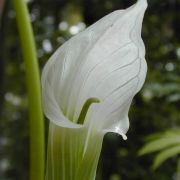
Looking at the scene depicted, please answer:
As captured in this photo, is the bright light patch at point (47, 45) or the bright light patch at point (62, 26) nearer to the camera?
the bright light patch at point (47, 45)

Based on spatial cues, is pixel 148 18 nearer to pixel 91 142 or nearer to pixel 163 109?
pixel 163 109

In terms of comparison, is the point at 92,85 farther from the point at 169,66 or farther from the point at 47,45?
the point at 169,66

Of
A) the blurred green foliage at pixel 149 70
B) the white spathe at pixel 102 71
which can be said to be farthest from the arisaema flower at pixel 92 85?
the blurred green foliage at pixel 149 70

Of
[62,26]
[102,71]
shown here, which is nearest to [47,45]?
[62,26]

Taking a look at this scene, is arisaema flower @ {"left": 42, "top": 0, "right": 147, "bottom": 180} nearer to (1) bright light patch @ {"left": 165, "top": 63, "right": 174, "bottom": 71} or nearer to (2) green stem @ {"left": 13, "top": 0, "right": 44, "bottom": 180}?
(2) green stem @ {"left": 13, "top": 0, "right": 44, "bottom": 180}

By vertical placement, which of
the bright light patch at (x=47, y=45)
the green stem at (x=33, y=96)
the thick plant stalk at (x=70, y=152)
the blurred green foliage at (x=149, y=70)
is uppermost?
the green stem at (x=33, y=96)

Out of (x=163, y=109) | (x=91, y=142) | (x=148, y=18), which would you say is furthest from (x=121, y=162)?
(x=91, y=142)

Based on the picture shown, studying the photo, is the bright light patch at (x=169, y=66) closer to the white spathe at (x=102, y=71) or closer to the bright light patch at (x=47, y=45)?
the bright light patch at (x=47, y=45)
